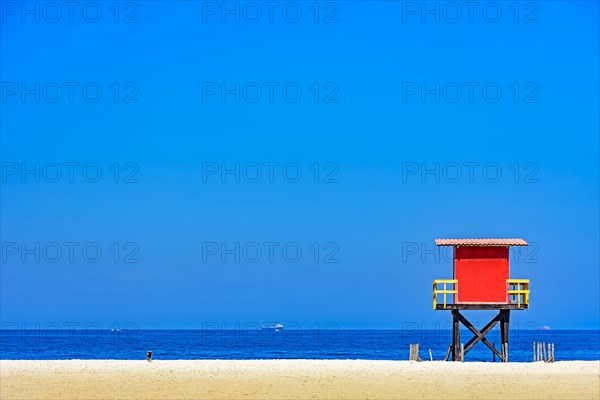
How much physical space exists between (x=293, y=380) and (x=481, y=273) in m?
13.9

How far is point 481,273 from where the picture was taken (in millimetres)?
48094

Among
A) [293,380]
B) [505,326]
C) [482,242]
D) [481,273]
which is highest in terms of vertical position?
[482,242]

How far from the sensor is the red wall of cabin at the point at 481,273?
47938 mm

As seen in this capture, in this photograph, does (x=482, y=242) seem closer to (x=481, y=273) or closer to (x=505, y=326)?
(x=481, y=273)

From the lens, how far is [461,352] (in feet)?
162

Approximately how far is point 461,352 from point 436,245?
5.93m

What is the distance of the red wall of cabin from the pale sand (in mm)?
3587

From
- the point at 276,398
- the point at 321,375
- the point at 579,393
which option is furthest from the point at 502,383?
the point at 276,398

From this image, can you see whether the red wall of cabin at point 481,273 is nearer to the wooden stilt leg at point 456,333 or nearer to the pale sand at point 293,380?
the wooden stilt leg at point 456,333

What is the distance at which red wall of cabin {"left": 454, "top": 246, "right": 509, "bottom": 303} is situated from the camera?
47.9 m

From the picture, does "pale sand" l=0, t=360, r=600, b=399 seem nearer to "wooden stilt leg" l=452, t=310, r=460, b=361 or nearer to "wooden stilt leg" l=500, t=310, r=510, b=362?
"wooden stilt leg" l=500, t=310, r=510, b=362

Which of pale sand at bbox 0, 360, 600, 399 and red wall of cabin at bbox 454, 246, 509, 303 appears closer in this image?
pale sand at bbox 0, 360, 600, 399

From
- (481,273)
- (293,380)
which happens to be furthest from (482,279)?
(293,380)

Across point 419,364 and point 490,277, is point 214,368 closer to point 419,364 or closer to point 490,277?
point 419,364
